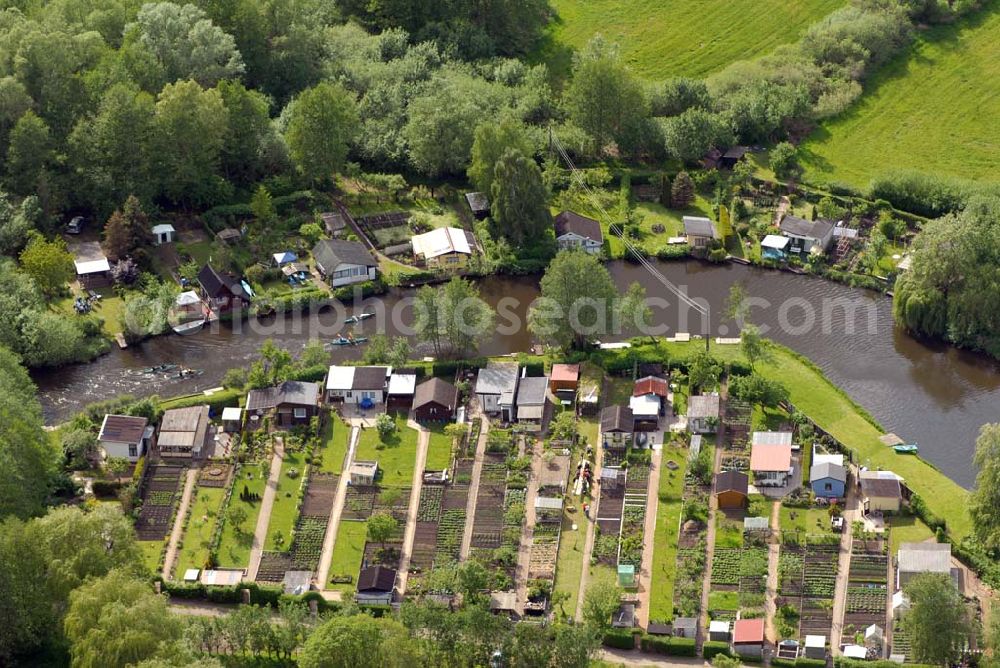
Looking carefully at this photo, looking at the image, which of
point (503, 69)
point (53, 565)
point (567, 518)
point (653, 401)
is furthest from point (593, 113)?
point (53, 565)

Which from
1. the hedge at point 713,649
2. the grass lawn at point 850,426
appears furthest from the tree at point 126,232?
the hedge at point 713,649

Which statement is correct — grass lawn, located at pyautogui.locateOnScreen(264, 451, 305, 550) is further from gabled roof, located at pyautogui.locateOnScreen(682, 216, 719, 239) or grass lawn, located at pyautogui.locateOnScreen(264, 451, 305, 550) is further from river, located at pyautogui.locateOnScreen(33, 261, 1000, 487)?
gabled roof, located at pyautogui.locateOnScreen(682, 216, 719, 239)

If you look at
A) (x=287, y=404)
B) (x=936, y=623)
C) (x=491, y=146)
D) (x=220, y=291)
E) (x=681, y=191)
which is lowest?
(x=936, y=623)

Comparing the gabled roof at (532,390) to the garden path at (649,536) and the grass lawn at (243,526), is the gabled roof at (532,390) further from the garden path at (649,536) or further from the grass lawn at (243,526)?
the grass lawn at (243,526)

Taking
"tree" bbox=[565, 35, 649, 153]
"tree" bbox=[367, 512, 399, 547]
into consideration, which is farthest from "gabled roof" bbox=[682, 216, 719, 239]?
"tree" bbox=[367, 512, 399, 547]

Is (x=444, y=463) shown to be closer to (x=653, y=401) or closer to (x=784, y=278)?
(x=653, y=401)

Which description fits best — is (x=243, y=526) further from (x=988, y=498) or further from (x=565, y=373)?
(x=988, y=498)

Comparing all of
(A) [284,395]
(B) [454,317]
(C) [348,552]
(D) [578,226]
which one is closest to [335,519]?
(C) [348,552]
